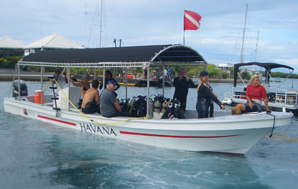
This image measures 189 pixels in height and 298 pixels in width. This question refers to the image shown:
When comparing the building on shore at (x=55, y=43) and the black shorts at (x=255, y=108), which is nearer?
the black shorts at (x=255, y=108)

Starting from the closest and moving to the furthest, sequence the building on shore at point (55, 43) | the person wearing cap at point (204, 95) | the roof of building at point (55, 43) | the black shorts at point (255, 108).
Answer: the person wearing cap at point (204, 95)
the black shorts at point (255, 108)
the building on shore at point (55, 43)
the roof of building at point (55, 43)

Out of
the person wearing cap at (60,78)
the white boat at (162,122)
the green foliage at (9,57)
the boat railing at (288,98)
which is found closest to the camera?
the white boat at (162,122)

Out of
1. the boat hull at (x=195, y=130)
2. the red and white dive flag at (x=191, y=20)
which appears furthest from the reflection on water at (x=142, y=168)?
the red and white dive flag at (x=191, y=20)

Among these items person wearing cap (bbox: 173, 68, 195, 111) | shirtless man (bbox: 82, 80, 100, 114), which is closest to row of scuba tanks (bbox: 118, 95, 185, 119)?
person wearing cap (bbox: 173, 68, 195, 111)

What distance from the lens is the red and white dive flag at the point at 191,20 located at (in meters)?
9.43

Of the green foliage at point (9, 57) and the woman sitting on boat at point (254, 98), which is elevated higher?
the green foliage at point (9, 57)

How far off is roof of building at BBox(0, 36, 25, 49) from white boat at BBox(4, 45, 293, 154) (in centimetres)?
5353

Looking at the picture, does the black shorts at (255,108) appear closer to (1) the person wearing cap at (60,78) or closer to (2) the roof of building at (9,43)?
(1) the person wearing cap at (60,78)

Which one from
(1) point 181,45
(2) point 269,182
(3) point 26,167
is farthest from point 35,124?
(2) point 269,182

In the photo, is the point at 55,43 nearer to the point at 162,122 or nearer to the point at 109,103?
the point at 109,103

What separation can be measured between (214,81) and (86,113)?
58418 millimetres

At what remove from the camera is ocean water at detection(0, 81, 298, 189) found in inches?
252

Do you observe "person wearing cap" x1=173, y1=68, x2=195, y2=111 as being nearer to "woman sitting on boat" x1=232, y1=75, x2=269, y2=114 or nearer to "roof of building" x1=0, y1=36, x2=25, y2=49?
"woman sitting on boat" x1=232, y1=75, x2=269, y2=114

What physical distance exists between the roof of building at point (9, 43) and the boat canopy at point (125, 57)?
5323 centimetres
